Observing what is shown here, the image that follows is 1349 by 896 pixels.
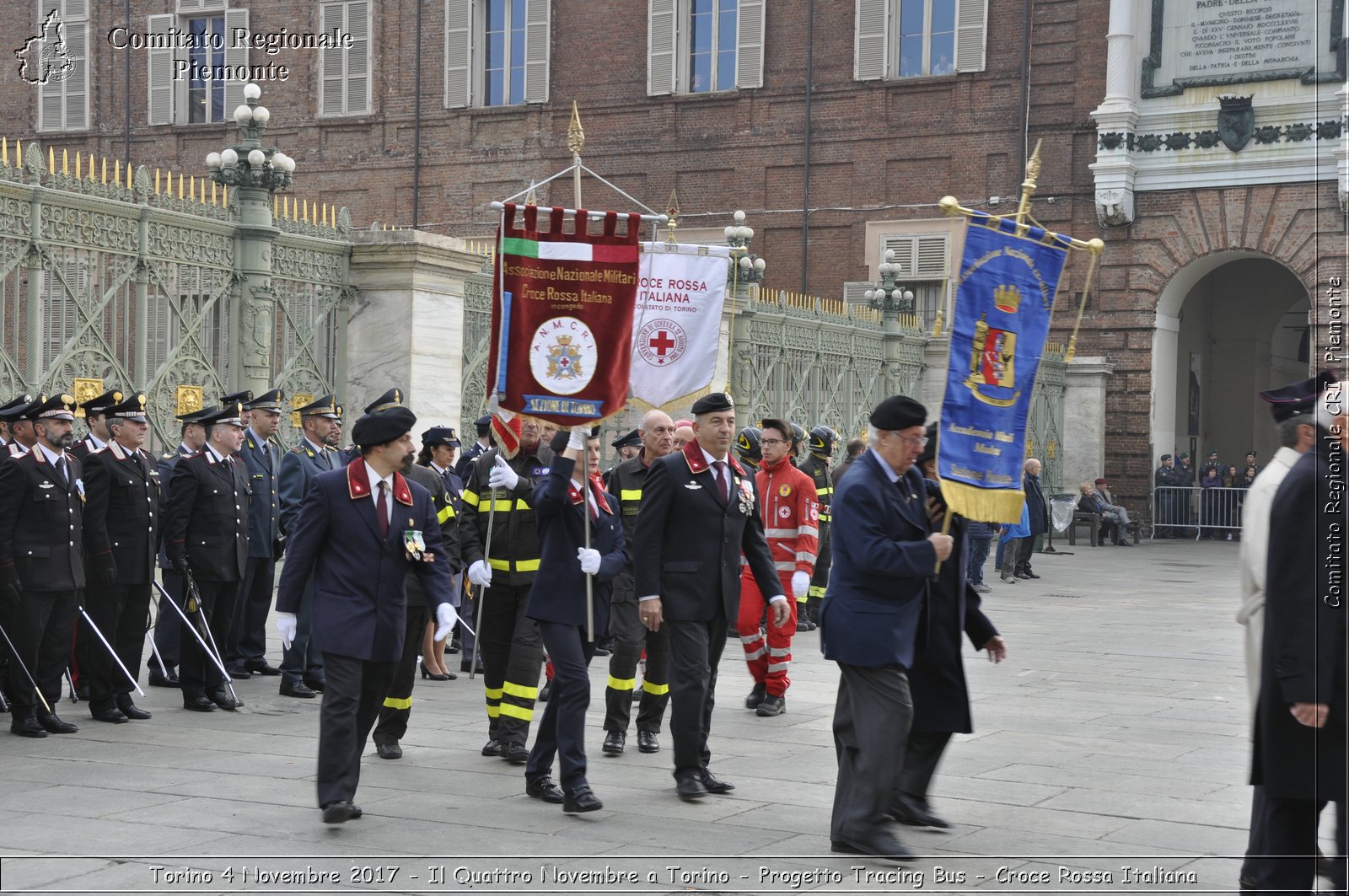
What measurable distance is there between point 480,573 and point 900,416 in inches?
95.4

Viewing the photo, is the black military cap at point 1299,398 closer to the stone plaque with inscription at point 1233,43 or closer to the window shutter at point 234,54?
the stone plaque with inscription at point 1233,43

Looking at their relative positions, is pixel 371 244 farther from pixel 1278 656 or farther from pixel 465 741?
pixel 1278 656

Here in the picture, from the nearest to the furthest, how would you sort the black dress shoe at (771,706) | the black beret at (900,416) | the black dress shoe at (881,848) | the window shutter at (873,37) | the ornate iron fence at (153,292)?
the black dress shoe at (881,848) → the black beret at (900,416) → the black dress shoe at (771,706) → the ornate iron fence at (153,292) → the window shutter at (873,37)

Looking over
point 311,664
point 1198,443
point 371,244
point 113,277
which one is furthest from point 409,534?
point 1198,443

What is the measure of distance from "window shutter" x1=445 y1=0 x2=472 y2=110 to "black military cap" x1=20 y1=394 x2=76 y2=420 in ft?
86.2

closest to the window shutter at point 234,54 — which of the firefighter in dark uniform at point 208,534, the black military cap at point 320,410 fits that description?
the black military cap at point 320,410

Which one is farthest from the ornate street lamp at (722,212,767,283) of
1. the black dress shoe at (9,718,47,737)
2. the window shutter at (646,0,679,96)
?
the black dress shoe at (9,718,47,737)

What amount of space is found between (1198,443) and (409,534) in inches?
1227

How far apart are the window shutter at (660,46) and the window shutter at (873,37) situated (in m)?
3.87

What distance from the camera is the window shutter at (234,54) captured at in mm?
35594

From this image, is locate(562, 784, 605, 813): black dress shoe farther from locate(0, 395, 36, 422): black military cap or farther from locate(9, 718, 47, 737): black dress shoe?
locate(0, 395, 36, 422): black military cap

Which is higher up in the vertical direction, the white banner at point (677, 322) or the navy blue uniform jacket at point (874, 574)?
the white banner at point (677, 322)

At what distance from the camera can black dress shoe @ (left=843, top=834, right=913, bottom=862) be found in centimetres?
655

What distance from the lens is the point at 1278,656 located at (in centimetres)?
534
